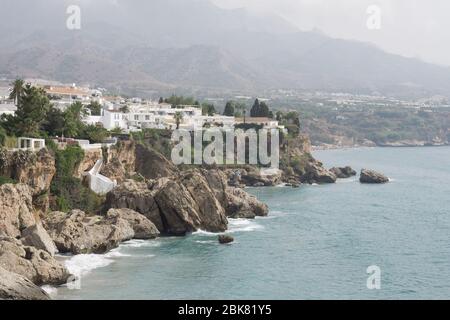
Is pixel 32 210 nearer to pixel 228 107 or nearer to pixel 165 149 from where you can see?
pixel 165 149

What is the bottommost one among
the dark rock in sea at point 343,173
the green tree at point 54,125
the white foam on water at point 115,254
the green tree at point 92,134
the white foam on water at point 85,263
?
the dark rock in sea at point 343,173

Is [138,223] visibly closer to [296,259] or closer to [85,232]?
[85,232]

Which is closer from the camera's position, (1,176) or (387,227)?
(1,176)

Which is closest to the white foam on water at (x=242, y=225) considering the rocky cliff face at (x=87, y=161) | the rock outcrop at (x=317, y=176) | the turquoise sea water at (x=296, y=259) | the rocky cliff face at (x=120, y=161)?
the turquoise sea water at (x=296, y=259)

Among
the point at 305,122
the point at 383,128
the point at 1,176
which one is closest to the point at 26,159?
the point at 1,176

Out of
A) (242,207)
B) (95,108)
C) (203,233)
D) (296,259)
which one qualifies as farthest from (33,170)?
(95,108)

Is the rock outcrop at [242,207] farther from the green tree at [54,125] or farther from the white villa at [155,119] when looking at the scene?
the white villa at [155,119]

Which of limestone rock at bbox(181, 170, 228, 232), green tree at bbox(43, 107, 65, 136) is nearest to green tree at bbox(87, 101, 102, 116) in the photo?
green tree at bbox(43, 107, 65, 136)
